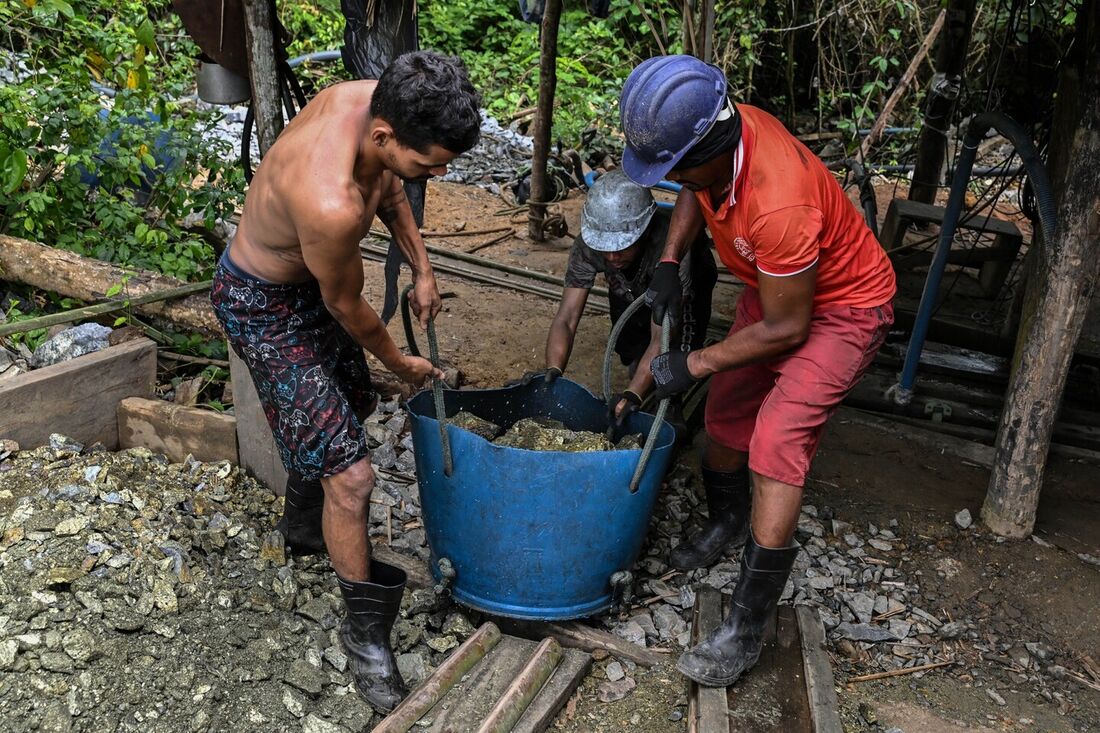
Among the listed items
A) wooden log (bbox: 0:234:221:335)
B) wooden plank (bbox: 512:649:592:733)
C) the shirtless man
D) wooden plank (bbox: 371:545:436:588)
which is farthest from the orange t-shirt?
wooden log (bbox: 0:234:221:335)

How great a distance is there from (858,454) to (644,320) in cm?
126

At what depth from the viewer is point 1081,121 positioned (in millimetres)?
3498

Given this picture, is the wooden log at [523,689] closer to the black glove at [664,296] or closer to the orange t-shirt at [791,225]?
the black glove at [664,296]

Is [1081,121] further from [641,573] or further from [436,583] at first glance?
[436,583]

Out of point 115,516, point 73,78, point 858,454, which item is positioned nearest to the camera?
point 115,516

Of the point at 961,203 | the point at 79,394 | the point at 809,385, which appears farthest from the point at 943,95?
the point at 79,394

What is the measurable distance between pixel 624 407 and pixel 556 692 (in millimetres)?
944

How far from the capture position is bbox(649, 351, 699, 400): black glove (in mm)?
2768

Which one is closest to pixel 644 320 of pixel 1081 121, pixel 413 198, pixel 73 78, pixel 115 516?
pixel 413 198

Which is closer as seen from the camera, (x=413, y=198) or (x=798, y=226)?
(x=798, y=226)

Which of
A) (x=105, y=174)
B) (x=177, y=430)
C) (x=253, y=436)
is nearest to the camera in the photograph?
(x=253, y=436)

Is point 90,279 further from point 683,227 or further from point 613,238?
point 683,227

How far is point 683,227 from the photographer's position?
3352 mm

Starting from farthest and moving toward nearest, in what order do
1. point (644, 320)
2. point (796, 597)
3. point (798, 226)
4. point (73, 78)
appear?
point (73, 78) < point (644, 320) < point (796, 597) < point (798, 226)
